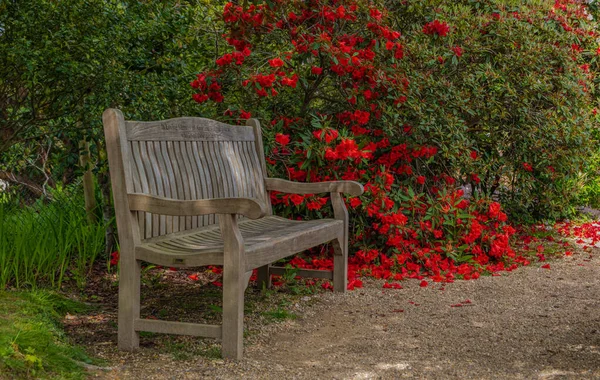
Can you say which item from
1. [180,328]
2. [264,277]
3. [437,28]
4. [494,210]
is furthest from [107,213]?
[494,210]

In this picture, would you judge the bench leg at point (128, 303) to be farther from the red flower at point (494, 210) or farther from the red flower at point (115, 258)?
the red flower at point (494, 210)

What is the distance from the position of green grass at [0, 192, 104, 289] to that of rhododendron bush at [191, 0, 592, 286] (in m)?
1.32

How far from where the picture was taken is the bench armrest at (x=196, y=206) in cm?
311

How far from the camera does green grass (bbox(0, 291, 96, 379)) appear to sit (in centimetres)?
278

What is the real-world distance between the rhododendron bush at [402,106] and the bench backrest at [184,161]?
44 centimetres

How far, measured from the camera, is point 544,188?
718 cm

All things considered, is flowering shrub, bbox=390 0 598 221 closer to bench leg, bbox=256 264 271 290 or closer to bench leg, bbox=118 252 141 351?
bench leg, bbox=256 264 271 290

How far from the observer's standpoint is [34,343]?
300 cm

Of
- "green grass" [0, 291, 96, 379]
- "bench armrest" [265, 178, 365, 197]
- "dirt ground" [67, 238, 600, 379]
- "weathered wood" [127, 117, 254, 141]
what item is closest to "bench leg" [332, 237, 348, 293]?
"dirt ground" [67, 238, 600, 379]

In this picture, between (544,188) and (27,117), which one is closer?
(27,117)

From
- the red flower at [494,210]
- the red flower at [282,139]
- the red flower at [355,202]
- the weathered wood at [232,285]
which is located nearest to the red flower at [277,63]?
the red flower at [282,139]

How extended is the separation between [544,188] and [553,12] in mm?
1817

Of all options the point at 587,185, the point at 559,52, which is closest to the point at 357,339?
the point at 559,52

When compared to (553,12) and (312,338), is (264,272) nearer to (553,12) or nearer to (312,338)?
(312,338)
